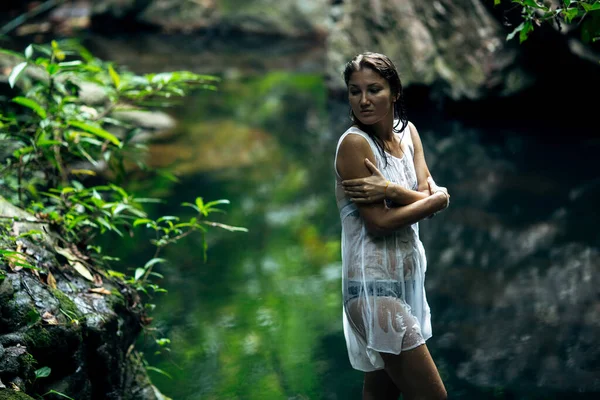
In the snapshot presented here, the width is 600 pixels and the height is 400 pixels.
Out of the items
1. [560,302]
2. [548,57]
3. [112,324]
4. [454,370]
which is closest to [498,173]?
[548,57]

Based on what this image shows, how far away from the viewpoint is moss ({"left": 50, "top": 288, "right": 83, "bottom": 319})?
8.64 feet

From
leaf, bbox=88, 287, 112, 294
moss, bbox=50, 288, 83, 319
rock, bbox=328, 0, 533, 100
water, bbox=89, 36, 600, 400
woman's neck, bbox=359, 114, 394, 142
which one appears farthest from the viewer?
rock, bbox=328, 0, 533, 100

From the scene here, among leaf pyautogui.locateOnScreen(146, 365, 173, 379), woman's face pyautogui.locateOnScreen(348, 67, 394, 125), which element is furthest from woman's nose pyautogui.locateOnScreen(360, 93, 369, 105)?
leaf pyautogui.locateOnScreen(146, 365, 173, 379)

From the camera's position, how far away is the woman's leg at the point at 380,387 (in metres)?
2.49

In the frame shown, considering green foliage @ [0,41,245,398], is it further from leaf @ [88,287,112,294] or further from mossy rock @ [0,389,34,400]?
mossy rock @ [0,389,34,400]

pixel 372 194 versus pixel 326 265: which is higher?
pixel 372 194

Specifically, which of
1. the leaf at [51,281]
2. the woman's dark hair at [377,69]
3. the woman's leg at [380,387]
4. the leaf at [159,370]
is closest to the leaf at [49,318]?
the leaf at [51,281]

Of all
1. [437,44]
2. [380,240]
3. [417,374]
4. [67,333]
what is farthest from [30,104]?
[437,44]

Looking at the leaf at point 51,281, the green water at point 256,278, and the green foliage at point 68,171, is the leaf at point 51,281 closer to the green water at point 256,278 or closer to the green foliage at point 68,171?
the green foliage at point 68,171

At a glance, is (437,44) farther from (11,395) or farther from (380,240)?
(11,395)

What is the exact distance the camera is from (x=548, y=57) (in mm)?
8289

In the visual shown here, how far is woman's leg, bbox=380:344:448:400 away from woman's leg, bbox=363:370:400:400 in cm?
17

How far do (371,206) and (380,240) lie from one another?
0.12 meters

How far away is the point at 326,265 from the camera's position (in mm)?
4996
